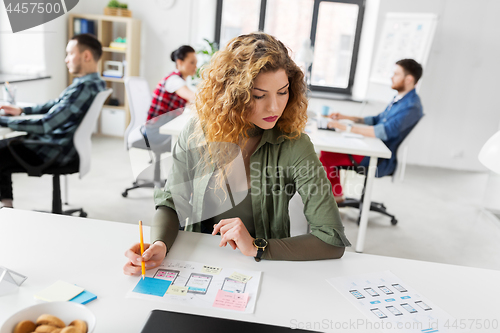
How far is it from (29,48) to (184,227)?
392cm

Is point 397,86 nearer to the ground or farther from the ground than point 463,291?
farther from the ground

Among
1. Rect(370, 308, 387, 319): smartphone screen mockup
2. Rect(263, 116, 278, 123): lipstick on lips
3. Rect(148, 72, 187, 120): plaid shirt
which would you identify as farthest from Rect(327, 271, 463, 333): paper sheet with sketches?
Rect(148, 72, 187, 120): plaid shirt

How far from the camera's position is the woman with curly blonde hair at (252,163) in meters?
1.14

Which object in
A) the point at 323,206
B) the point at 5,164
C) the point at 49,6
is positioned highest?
the point at 49,6

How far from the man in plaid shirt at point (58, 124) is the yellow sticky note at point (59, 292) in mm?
1678

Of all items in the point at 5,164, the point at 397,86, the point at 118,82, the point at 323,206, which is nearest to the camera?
the point at 323,206

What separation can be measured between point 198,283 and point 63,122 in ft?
5.97

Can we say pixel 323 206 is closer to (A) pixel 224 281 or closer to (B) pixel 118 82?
(A) pixel 224 281

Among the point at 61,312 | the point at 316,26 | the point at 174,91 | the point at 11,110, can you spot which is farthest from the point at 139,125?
the point at 316,26

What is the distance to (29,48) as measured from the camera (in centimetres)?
432

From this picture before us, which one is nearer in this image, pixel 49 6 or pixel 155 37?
pixel 49 6

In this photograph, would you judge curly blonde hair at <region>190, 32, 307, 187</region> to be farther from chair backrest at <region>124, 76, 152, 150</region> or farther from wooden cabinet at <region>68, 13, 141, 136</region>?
wooden cabinet at <region>68, 13, 141, 136</region>

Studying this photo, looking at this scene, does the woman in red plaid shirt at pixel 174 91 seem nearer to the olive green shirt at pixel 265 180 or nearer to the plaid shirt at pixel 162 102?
the plaid shirt at pixel 162 102

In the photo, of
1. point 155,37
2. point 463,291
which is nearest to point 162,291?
point 463,291
